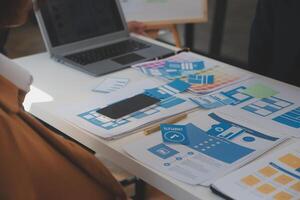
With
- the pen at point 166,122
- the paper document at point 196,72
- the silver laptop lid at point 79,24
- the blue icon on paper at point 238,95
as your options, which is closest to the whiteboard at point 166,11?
the silver laptop lid at point 79,24

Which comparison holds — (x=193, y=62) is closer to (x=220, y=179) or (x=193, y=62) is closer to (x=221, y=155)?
(x=221, y=155)

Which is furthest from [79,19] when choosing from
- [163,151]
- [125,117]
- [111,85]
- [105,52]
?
[163,151]

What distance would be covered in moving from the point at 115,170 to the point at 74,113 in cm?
34

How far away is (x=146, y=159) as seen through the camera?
1154 millimetres

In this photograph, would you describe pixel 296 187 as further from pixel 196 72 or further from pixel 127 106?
pixel 196 72

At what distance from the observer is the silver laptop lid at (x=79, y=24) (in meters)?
1.79

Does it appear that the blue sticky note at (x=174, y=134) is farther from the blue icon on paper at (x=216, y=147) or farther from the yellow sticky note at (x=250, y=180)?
the yellow sticky note at (x=250, y=180)

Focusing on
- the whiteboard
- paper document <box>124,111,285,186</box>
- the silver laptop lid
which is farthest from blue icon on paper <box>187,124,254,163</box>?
the whiteboard

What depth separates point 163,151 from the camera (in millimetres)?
1184

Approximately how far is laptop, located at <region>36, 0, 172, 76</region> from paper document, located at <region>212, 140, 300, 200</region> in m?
0.73

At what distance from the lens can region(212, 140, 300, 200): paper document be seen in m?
1.01

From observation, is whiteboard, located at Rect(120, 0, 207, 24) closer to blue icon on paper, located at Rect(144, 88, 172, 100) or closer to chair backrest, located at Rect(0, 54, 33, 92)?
blue icon on paper, located at Rect(144, 88, 172, 100)

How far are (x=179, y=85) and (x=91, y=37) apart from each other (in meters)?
0.50

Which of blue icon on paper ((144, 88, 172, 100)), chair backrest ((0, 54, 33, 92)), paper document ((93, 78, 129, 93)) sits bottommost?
blue icon on paper ((144, 88, 172, 100))
